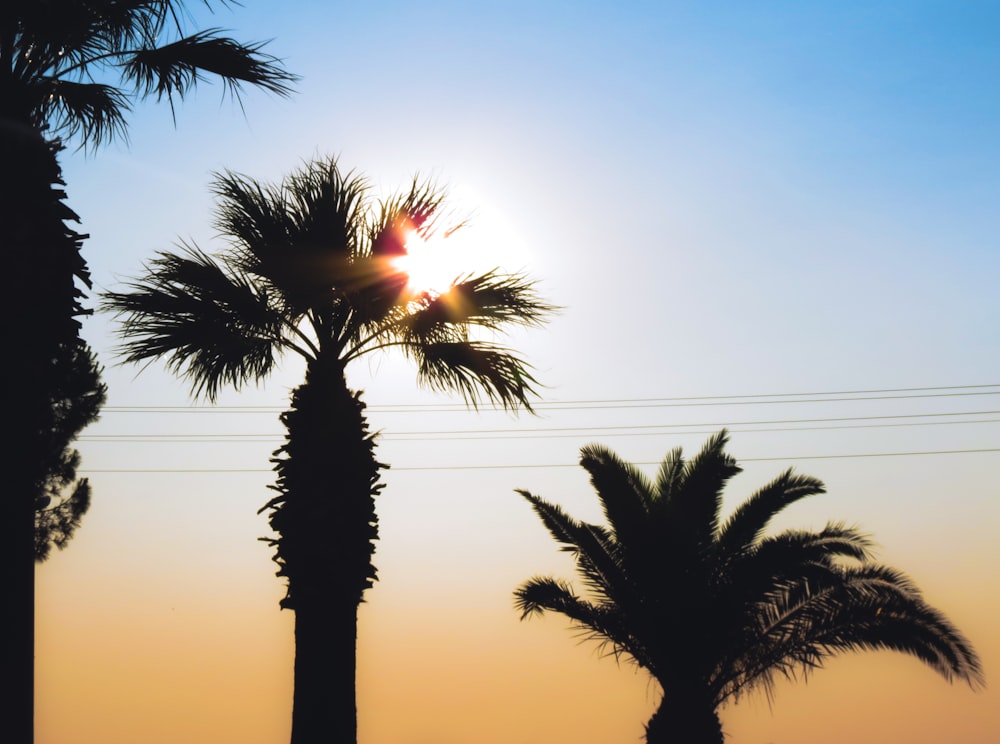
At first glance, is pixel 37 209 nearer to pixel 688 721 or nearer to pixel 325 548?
pixel 325 548

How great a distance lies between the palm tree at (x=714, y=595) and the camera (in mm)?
17859

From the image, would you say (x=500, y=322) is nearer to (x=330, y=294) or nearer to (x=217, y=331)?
(x=330, y=294)

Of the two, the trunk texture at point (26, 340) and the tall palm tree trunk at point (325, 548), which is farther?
the tall palm tree trunk at point (325, 548)

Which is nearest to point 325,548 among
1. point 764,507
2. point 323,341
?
point 323,341

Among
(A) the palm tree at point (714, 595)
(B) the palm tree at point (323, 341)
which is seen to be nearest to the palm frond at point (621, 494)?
(A) the palm tree at point (714, 595)

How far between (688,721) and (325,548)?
27.4 feet

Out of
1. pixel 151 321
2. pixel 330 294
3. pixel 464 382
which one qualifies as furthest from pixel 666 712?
pixel 151 321

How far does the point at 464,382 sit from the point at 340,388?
1638 millimetres

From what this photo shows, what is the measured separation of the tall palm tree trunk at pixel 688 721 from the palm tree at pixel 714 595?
0.02m

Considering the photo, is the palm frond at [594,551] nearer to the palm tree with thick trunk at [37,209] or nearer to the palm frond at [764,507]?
the palm frond at [764,507]

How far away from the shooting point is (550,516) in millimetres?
19625

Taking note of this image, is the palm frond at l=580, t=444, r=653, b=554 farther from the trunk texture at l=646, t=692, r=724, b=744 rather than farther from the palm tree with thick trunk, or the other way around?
the palm tree with thick trunk

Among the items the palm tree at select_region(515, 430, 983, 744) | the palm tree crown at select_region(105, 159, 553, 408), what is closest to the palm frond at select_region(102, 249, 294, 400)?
the palm tree crown at select_region(105, 159, 553, 408)

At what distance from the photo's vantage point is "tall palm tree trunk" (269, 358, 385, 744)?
12.7 meters
